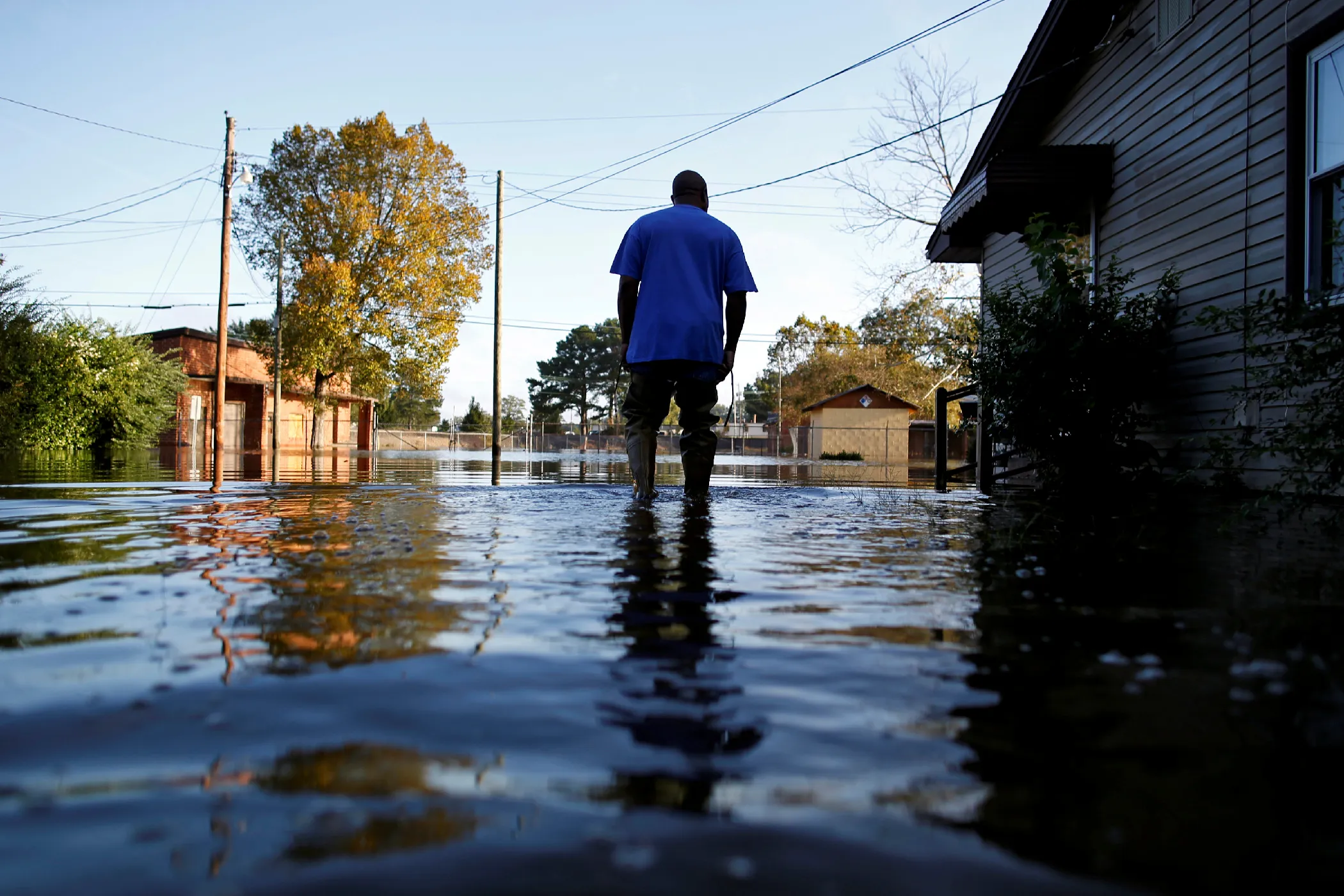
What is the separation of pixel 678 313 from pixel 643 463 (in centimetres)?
95

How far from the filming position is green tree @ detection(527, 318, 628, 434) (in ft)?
272

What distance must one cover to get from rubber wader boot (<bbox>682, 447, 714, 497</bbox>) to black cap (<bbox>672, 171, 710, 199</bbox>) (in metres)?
1.65

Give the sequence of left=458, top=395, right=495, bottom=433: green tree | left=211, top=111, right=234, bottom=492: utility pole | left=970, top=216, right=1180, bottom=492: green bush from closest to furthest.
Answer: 1. left=970, top=216, right=1180, bottom=492: green bush
2. left=211, top=111, right=234, bottom=492: utility pole
3. left=458, top=395, right=495, bottom=433: green tree

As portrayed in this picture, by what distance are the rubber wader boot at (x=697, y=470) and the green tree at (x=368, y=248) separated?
28.0m

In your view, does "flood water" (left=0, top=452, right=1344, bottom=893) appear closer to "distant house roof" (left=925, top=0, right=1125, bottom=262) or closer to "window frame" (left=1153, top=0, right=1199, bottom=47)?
"window frame" (left=1153, top=0, right=1199, bottom=47)

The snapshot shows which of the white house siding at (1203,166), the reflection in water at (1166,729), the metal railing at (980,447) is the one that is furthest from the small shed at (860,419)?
the reflection in water at (1166,729)

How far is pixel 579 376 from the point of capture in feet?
273

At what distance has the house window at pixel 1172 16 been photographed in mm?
7953

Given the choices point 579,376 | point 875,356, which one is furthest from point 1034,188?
point 579,376

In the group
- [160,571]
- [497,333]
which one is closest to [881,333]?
[497,333]

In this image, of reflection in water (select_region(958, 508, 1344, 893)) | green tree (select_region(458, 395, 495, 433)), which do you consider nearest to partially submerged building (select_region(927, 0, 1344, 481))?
reflection in water (select_region(958, 508, 1344, 893))

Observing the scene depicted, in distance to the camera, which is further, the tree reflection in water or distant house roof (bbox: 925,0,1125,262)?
distant house roof (bbox: 925,0,1125,262)

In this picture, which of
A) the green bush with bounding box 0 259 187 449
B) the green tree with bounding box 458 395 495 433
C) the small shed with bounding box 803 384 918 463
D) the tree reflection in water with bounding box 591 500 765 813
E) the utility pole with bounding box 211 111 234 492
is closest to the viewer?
the tree reflection in water with bounding box 591 500 765 813

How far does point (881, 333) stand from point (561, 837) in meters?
59.3
